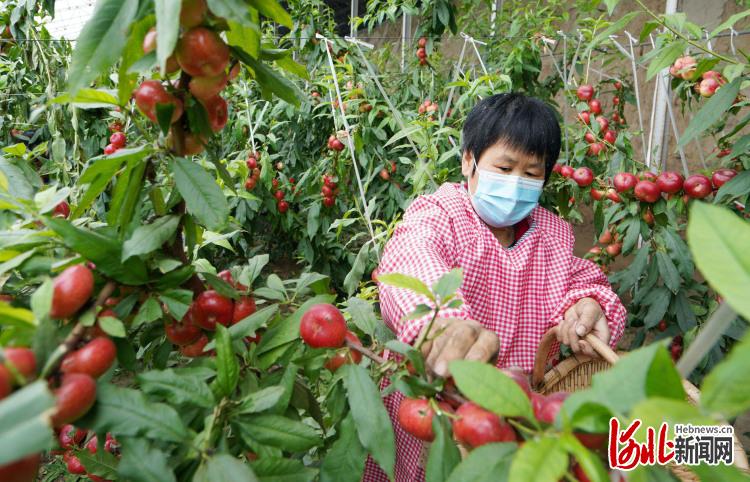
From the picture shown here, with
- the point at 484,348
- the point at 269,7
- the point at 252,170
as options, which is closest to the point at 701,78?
the point at 484,348

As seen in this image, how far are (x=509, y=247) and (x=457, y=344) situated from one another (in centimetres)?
81

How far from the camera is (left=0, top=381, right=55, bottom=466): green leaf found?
1.00ft

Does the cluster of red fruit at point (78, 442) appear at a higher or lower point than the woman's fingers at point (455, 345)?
lower

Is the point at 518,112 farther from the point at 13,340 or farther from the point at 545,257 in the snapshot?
the point at 13,340

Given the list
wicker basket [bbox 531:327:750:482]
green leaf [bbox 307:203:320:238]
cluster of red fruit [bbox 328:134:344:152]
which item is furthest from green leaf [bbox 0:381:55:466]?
green leaf [bbox 307:203:320:238]

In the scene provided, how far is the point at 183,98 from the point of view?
661mm

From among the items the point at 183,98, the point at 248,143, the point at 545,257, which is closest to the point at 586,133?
the point at 545,257

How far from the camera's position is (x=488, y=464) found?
462 mm

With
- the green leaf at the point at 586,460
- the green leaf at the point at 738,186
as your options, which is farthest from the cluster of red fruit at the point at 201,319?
the green leaf at the point at 738,186

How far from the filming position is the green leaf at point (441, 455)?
0.54 metres

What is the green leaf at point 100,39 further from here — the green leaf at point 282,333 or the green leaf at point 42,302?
the green leaf at point 282,333

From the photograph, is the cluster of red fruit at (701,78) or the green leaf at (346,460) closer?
the green leaf at (346,460)

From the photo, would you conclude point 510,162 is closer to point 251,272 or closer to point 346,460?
point 251,272

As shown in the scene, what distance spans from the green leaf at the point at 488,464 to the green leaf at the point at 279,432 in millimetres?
196
